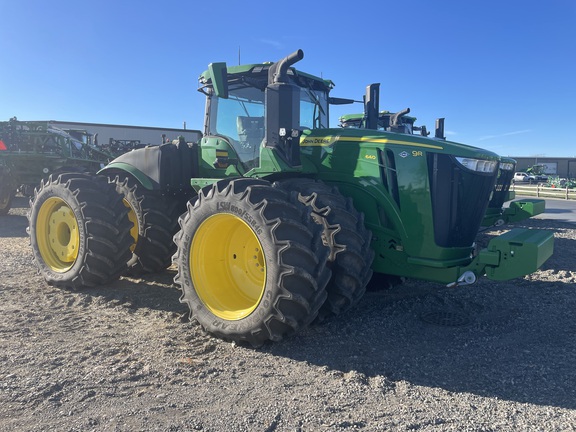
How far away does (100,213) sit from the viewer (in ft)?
18.3

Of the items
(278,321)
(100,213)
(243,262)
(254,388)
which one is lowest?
(254,388)

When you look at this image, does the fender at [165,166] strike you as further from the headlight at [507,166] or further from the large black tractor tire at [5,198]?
the large black tractor tire at [5,198]

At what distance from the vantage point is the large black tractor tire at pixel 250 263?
374 cm

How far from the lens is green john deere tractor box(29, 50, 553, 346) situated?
3834 millimetres

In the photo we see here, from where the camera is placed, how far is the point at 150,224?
621 cm

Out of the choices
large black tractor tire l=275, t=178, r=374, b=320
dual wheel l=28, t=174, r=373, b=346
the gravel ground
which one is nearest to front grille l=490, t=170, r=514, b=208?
the gravel ground

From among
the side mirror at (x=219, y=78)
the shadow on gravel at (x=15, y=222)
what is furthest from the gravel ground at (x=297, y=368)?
the shadow on gravel at (x=15, y=222)

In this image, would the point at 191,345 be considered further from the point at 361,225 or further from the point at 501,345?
the point at 501,345

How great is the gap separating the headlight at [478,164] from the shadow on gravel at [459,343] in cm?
157

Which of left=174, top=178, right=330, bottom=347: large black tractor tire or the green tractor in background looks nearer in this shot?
left=174, top=178, right=330, bottom=347: large black tractor tire

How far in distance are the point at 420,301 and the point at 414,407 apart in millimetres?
2507

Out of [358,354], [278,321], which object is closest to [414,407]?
[358,354]

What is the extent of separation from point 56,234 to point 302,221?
3914mm

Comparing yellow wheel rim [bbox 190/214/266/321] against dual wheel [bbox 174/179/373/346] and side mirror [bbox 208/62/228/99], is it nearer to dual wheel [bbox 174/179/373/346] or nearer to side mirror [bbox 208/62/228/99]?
dual wheel [bbox 174/179/373/346]
